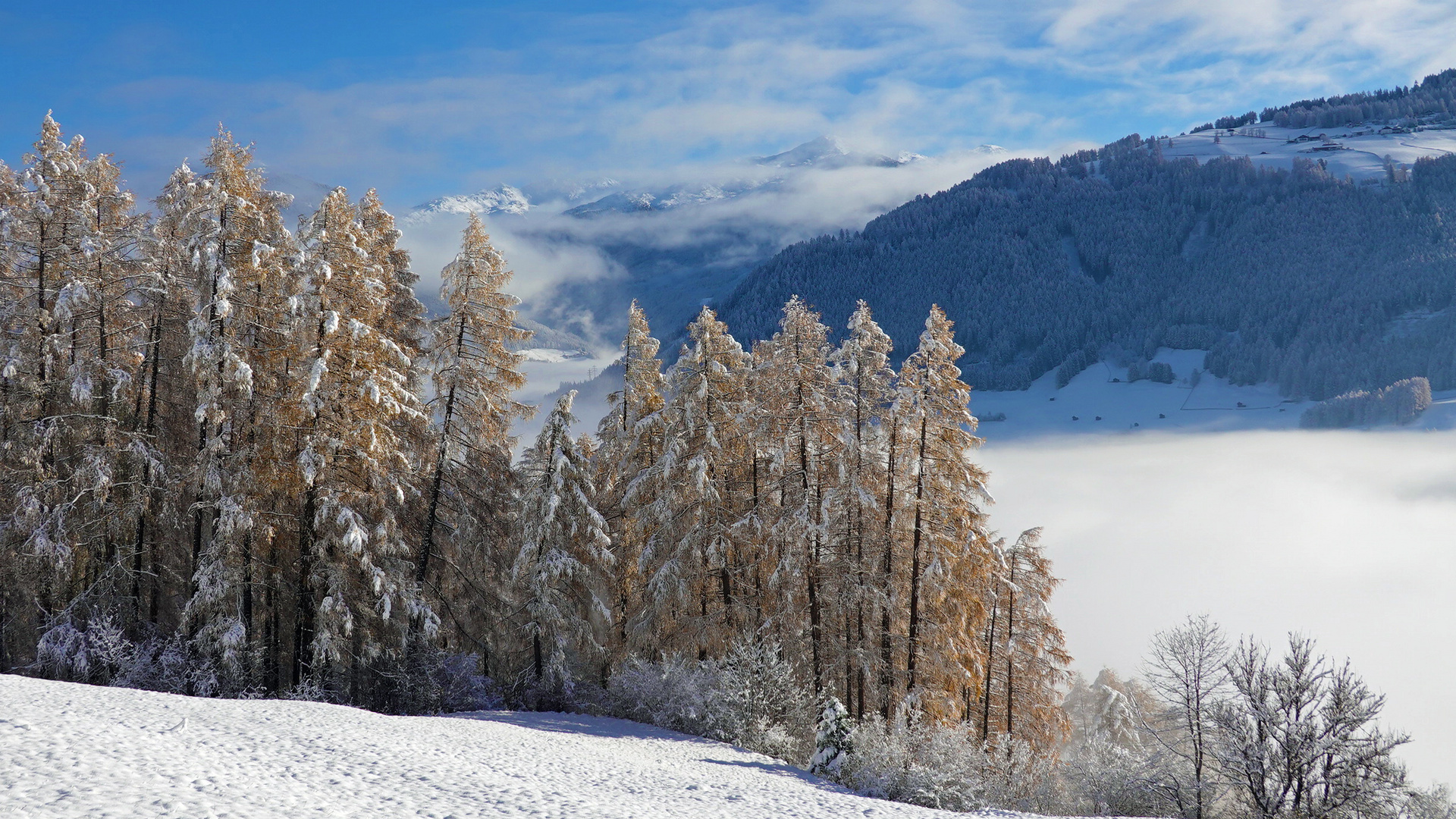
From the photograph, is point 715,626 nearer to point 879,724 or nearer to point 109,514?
point 879,724

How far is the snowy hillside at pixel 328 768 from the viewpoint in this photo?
34.8 feet

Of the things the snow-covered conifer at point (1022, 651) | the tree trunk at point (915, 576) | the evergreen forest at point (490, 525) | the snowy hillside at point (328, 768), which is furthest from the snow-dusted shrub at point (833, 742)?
the snow-covered conifer at point (1022, 651)

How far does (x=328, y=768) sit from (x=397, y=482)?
Answer: 11.6 meters

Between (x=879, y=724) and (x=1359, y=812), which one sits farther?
(x=879, y=724)

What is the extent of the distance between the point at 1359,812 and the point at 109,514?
31.6 metres

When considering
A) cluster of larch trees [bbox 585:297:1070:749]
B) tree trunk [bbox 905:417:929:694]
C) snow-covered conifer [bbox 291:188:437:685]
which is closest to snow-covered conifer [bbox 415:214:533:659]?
snow-covered conifer [bbox 291:188:437:685]

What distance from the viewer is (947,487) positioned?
24.6 meters

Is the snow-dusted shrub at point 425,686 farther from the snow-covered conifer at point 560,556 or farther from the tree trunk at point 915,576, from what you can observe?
the tree trunk at point 915,576

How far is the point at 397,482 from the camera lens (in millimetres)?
23641

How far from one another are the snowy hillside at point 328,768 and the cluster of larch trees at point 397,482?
4417mm

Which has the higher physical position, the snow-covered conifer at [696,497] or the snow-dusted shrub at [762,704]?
the snow-covered conifer at [696,497]

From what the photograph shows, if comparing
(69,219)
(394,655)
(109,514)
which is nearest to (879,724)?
(394,655)

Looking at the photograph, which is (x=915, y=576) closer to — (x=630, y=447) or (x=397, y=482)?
(x=630, y=447)

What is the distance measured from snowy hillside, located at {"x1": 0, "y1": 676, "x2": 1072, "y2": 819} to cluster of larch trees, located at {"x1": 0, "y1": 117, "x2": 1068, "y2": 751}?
14.5 ft
